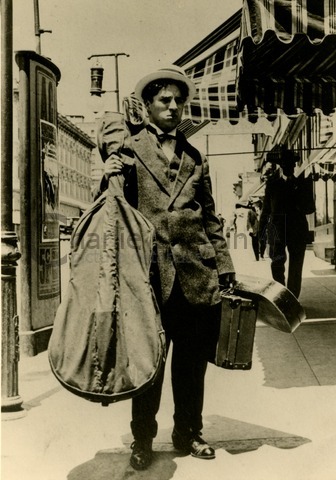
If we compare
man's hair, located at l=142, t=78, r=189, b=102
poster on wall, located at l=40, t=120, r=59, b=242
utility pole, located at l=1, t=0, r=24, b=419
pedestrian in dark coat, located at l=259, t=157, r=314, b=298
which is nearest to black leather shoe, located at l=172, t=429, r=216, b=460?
utility pole, located at l=1, t=0, r=24, b=419

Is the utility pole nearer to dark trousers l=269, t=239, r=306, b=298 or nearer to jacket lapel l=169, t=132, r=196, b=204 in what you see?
jacket lapel l=169, t=132, r=196, b=204

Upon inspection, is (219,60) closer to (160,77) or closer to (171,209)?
(160,77)

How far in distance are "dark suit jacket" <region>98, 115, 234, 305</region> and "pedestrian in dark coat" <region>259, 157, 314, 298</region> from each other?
4730mm

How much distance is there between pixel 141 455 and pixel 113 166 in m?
1.68

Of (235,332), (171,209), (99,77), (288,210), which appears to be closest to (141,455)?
(235,332)

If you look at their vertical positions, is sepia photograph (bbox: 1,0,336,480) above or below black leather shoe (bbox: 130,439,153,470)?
above

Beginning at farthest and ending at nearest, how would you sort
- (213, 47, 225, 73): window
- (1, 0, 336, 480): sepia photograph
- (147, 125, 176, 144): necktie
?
(213, 47, 225, 73): window < (147, 125, 176, 144): necktie < (1, 0, 336, 480): sepia photograph

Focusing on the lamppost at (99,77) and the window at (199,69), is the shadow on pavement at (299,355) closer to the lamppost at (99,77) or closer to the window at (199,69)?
the window at (199,69)

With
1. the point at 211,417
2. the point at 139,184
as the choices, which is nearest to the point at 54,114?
the point at 139,184

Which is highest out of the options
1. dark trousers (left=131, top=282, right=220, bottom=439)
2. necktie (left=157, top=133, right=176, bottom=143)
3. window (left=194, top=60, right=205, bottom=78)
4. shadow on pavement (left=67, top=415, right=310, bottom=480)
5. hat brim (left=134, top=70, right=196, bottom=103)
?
window (left=194, top=60, right=205, bottom=78)

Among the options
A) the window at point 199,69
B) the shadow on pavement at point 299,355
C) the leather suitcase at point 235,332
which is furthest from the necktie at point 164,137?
the shadow on pavement at point 299,355

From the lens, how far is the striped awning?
5.02 m

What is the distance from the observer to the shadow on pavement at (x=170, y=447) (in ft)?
12.3

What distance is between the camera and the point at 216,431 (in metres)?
4.32
